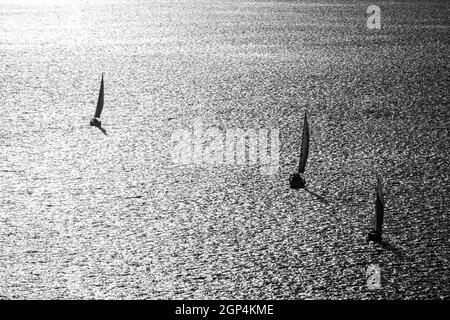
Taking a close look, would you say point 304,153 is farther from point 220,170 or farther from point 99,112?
point 99,112

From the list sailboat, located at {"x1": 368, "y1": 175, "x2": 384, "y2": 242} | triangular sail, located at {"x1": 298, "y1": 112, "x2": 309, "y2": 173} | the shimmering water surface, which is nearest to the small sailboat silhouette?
the shimmering water surface

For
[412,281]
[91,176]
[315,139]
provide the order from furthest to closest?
1. [315,139]
2. [91,176]
3. [412,281]

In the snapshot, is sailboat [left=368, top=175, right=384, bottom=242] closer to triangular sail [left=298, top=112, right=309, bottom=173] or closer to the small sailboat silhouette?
triangular sail [left=298, top=112, right=309, bottom=173]

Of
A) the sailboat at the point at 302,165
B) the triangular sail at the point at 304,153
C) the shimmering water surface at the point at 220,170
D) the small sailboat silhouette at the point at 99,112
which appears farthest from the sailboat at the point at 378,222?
the small sailboat silhouette at the point at 99,112

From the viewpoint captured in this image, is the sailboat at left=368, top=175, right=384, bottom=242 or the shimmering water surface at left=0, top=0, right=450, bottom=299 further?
the sailboat at left=368, top=175, right=384, bottom=242

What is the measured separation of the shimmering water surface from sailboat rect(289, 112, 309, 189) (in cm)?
8

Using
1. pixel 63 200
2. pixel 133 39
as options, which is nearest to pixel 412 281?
pixel 63 200

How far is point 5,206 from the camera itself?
5.74m

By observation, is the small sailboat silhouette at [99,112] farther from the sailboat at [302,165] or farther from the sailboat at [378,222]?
the sailboat at [378,222]

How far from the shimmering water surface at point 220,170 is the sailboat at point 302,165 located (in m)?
0.08

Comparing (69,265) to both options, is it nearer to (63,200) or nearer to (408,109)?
(63,200)

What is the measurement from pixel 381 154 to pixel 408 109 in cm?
169

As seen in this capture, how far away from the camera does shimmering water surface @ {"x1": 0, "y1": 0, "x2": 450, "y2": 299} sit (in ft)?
15.1

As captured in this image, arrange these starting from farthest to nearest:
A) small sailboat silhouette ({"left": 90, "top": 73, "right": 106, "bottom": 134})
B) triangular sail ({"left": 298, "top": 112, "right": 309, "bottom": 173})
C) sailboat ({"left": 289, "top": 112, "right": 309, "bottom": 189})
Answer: small sailboat silhouette ({"left": 90, "top": 73, "right": 106, "bottom": 134})
triangular sail ({"left": 298, "top": 112, "right": 309, "bottom": 173})
sailboat ({"left": 289, "top": 112, "right": 309, "bottom": 189})
